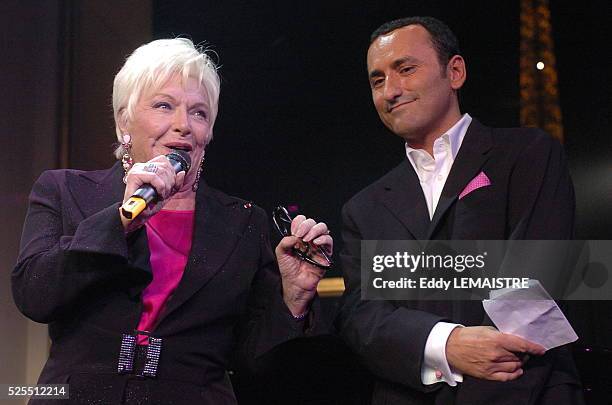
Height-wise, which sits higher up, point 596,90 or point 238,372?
point 596,90

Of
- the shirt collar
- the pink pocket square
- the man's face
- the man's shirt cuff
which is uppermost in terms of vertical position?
the man's face

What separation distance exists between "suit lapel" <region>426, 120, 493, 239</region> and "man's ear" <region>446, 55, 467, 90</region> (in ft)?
0.71

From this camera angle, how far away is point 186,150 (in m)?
1.66

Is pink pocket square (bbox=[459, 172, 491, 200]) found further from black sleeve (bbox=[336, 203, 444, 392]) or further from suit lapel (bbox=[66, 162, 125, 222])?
suit lapel (bbox=[66, 162, 125, 222])

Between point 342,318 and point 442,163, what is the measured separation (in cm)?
49

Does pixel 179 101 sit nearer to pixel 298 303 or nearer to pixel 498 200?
pixel 298 303

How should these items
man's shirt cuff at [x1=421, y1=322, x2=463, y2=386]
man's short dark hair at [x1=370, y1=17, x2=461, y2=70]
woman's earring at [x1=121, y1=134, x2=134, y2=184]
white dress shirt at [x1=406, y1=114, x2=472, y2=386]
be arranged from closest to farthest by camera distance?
1. man's shirt cuff at [x1=421, y1=322, x2=463, y2=386]
2. woman's earring at [x1=121, y1=134, x2=134, y2=184]
3. white dress shirt at [x1=406, y1=114, x2=472, y2=386]
4. man's short dark hair at [x1=370, y1=17, x2=461, y2=70]

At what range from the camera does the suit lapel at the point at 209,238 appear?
157 cm

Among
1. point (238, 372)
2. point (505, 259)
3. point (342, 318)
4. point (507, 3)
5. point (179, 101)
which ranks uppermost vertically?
point (507, 3)

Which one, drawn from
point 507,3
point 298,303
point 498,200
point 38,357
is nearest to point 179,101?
point 298,303

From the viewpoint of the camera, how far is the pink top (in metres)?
1.55

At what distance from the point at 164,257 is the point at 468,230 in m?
0.72

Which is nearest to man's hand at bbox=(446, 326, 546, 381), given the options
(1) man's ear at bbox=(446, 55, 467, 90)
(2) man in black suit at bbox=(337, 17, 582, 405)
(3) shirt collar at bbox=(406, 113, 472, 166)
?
(2) man in black suit at bbox=(337, 17, 582, 405)

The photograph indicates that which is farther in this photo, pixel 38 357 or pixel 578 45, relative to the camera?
pixel 578 45
